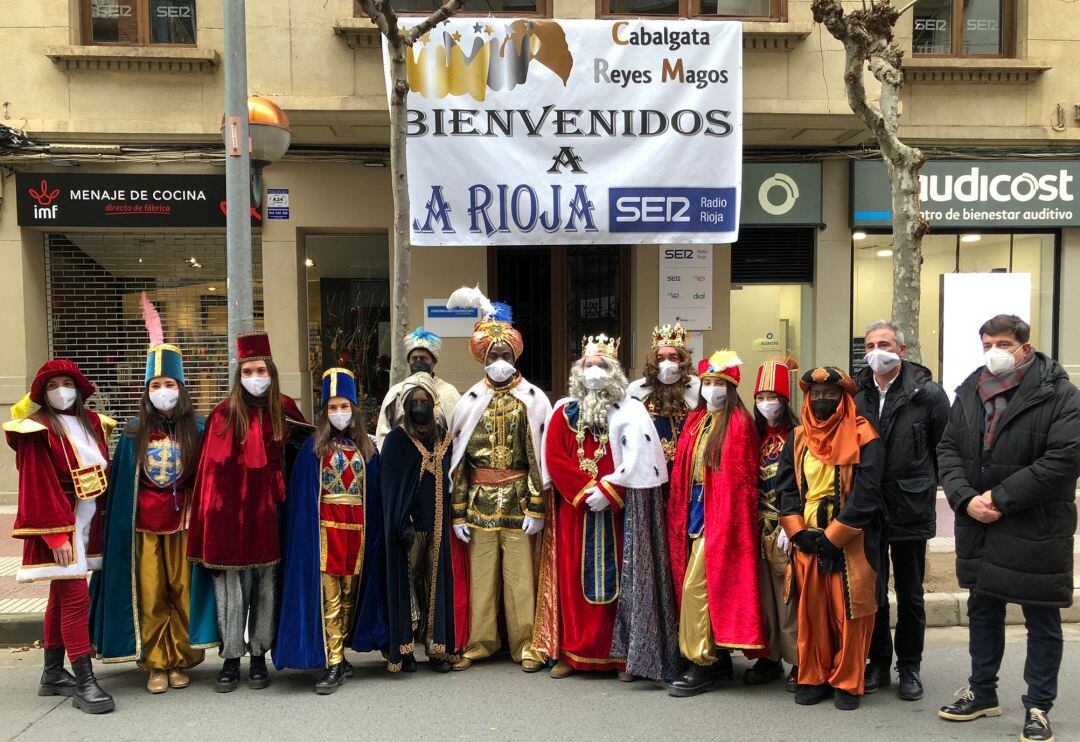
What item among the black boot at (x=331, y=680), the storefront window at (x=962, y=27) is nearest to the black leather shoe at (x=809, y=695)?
the black boot at (x=331, y=680)

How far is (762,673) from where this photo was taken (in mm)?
4680

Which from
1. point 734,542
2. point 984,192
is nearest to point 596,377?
point 734,542

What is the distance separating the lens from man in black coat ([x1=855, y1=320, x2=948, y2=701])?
4.37 m

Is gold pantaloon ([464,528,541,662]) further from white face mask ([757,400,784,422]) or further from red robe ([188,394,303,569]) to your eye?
white face mask ([757,400,784,422])

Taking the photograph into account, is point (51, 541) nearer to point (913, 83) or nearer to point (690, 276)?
point (690, 276)

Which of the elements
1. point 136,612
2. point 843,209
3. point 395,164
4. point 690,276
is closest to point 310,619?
point 136,612

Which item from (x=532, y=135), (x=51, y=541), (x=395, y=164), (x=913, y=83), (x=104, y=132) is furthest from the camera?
(x=913, y=83)

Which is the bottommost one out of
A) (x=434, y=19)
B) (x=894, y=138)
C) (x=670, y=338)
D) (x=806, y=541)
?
(x=806, y=541)

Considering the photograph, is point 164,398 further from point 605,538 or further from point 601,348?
point 605,538

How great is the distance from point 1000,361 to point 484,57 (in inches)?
232

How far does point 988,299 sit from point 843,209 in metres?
2.18

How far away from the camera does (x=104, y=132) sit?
29.3 feet

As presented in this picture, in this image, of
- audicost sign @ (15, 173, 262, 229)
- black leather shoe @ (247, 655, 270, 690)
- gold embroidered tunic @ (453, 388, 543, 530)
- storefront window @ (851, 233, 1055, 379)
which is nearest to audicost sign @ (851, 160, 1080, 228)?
storefront window @ (851, 233, 1055, 379)

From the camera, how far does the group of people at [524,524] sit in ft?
14.0
